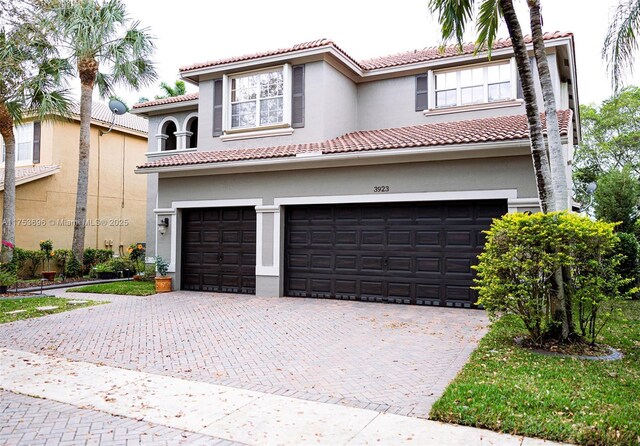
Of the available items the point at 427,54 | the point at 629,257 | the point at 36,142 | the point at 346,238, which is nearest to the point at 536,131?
the point at 346,238

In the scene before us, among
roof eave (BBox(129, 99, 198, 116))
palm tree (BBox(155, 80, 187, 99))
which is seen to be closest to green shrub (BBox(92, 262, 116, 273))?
roof eave (BBox(129, 99, 198, 116))

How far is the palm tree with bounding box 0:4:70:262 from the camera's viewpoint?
48.4 ft

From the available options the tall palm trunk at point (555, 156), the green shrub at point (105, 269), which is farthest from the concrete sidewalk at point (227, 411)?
the green shrub at point (105, 269)

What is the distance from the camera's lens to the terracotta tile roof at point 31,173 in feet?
63.6

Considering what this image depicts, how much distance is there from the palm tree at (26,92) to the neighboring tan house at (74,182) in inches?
82.7

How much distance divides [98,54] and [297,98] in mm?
8874

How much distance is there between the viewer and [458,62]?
14414 millimetres

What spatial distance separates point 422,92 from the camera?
49.5 feet

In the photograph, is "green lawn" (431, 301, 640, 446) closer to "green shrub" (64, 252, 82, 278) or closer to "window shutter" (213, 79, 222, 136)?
"window shutter" (213, 79, 222, 136)

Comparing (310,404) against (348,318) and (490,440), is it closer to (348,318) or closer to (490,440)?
(490,440)

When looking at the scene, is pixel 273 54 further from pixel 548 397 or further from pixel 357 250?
pixel 548 397

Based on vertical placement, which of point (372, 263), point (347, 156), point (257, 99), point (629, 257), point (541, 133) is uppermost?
point (257, 99)

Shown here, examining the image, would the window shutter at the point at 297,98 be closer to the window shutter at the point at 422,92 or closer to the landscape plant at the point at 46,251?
the window shutter at the point at 422,92

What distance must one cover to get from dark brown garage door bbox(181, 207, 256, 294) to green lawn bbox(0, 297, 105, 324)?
317 centimetres
